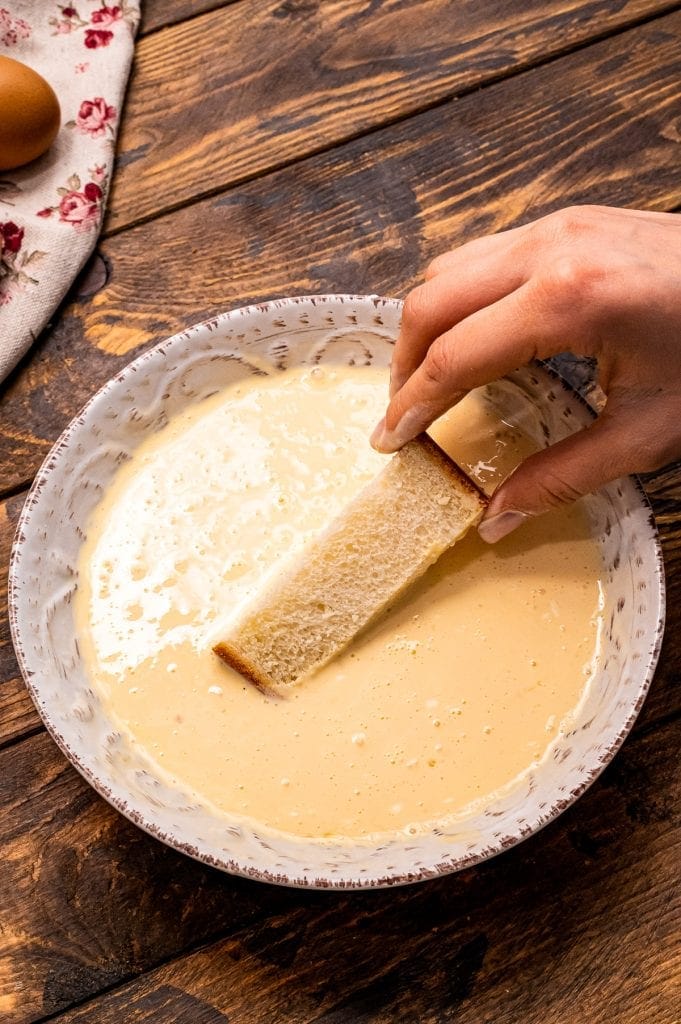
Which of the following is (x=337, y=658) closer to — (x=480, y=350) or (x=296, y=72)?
(x=480, y=350)

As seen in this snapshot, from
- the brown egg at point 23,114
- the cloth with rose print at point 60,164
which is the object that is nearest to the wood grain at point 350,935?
the cloth with rose print at point 60,164

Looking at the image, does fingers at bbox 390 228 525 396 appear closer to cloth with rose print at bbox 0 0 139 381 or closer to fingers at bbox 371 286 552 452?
fingers at bbox 371 286 552 452

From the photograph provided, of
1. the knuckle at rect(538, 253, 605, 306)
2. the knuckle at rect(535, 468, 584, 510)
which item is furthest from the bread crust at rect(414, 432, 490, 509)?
the knuckle at rect(538, 253, 605, 306)

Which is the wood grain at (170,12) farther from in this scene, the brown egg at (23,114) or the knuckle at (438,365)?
the knuckle at (438,365)

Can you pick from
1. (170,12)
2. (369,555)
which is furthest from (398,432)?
(170,12)

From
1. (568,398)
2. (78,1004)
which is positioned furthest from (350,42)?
(78,1004)

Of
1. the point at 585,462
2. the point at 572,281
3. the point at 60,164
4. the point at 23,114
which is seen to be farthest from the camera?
the point at 60,164
